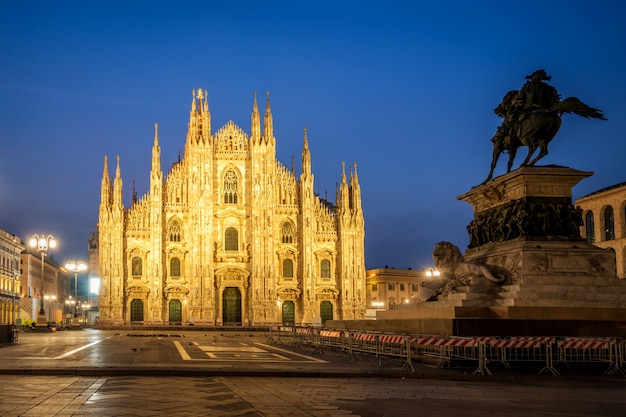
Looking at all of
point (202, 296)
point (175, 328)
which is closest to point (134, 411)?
point (175, 328)

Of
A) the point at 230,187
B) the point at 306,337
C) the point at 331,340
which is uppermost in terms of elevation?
the point at 230,187

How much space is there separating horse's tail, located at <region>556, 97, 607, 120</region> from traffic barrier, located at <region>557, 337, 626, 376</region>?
624 cm

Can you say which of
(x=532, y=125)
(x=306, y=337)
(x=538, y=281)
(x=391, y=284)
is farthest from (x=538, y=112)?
(x=391, y=284)

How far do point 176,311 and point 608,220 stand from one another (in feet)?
117

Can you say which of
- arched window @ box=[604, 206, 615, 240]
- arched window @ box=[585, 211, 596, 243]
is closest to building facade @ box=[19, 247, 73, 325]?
arched window @ box=[585, 211, 596, 243]

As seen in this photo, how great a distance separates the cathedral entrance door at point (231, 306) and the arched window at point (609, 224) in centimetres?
3070

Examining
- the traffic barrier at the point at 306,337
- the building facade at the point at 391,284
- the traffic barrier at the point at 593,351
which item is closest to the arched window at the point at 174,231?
the traffic barrier at the point at 306,337

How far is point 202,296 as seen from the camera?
68375 mm

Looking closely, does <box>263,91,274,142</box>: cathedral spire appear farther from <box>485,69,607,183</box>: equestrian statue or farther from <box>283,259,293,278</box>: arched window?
<box>485,69,607,183</box>: equestrian statue

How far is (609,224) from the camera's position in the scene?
188ft

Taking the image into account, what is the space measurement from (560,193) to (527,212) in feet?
3.36

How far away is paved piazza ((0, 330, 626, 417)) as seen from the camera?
11.7 metres

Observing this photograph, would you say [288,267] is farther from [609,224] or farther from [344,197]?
[609,224]

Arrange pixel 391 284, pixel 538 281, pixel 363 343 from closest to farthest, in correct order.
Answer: pixel 538 281 < pixel 363 343 < pixel 391 284
